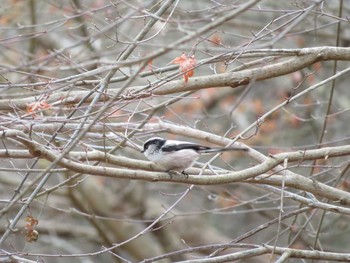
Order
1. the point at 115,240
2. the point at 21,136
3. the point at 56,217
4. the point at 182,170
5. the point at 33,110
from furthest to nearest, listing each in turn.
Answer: the point at 56,217, the point at 115,240, the point at 182,170, the point at 33,110, the point at 21,136

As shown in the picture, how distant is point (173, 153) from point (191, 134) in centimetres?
21

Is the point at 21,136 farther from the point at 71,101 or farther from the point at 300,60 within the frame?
the point at 300,60

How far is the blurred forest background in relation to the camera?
14.6ft

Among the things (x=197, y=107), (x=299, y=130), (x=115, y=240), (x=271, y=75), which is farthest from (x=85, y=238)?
(x=271, y=75)

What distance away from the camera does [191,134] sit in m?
4.48

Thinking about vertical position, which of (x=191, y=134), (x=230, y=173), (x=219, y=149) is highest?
(x=191, y=134)

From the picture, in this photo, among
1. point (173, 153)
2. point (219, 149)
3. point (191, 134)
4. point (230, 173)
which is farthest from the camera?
point (191, 134)

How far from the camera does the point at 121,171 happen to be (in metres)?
3.88

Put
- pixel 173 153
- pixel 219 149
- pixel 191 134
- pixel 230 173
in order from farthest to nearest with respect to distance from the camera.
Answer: pixel 191 134, pixel 173 153, pixel 219 149, pixel 230 173

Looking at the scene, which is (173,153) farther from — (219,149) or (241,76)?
(241,76)

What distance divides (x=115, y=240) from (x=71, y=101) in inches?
214

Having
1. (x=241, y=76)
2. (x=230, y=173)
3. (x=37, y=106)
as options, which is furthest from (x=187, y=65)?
(x=37, y=106)

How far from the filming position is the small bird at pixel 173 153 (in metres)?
4.31

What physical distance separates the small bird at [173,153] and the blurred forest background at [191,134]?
0.36 feet
